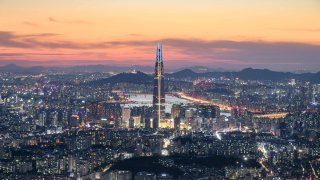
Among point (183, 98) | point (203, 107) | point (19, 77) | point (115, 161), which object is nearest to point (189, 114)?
point (203, 107)

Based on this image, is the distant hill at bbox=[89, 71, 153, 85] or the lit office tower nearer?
the lit office tower

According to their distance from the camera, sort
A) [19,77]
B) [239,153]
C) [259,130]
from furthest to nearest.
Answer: [19,77] < [259,130] < [239,153]

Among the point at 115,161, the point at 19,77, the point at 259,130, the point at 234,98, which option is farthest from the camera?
the point at 19,77

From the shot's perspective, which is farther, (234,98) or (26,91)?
(26,91)

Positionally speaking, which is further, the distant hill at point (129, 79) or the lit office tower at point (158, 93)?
the distant hill at point (129, 79)

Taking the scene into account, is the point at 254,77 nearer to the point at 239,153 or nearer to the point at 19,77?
the point at 19,77
